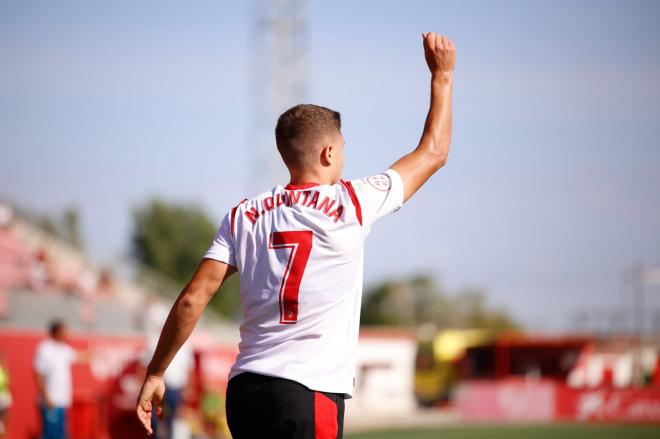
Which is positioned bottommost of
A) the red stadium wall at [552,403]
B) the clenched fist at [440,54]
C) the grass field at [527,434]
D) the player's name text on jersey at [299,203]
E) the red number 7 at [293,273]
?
the red stadium wall at [552,403]

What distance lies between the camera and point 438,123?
11.8 feet

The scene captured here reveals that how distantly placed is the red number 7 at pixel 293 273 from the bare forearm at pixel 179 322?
11.3 inches

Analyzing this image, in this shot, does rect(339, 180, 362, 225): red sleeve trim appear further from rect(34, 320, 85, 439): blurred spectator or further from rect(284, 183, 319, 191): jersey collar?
rect(34, 320, 85, 439): blurred spectator

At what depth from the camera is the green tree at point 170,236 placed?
8050 cm

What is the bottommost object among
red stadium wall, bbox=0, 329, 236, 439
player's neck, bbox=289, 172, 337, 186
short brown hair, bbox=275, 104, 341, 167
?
red stadium wall, bbox=0, 329, 236, 439

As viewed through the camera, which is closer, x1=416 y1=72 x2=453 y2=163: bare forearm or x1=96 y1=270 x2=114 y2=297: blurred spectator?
x1=416 y1=72 x2=453 y2=163: bare forearm

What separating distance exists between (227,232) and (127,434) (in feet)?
44.7

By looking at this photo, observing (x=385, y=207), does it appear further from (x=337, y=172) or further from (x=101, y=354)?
(x=101, y=354)

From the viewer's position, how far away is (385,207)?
3.43 m

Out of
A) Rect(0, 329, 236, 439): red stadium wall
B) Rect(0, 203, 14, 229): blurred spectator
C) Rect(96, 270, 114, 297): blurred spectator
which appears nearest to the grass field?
Rect(0, 329, 236, 439): red stadium wall

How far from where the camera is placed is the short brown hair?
3.45 meters

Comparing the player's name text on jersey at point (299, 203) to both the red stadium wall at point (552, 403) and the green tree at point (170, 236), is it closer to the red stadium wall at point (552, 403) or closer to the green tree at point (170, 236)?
the red stadium wall at point (552, 403)

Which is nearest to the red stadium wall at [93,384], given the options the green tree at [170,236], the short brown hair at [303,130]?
the short brown hair at [303,130]

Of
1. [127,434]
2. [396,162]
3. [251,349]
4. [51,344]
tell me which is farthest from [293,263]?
[127,434]
